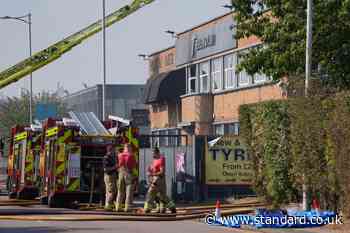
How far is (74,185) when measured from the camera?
26484 millimetres

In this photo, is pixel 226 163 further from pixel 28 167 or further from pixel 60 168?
pixel 28 167

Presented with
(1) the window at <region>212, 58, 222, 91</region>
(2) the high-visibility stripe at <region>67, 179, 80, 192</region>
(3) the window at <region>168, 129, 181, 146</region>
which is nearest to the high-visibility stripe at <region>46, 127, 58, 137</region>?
(2) the high-visibility stripe at <region>67, 179, 80, 192</region>

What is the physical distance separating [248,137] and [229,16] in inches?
965

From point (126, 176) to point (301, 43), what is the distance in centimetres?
566

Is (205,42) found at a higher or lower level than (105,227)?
higher

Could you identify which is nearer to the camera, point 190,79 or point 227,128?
point 227,128

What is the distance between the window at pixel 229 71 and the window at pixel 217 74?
2.34 feet

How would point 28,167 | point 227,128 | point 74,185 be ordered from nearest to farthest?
point 74,185, point 28,167, point 227,128

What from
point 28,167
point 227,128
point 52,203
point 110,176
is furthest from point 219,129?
point 110,176

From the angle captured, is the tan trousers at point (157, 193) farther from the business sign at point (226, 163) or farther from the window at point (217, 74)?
the window at point (217, 74)

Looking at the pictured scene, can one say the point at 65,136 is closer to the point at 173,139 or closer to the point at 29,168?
the point at 29,168

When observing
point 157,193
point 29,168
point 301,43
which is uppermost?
point 301,43

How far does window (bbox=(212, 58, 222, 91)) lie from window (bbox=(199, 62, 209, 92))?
0.78m

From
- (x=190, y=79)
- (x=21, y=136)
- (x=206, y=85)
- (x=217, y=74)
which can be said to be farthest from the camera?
(x=190, y=79)
